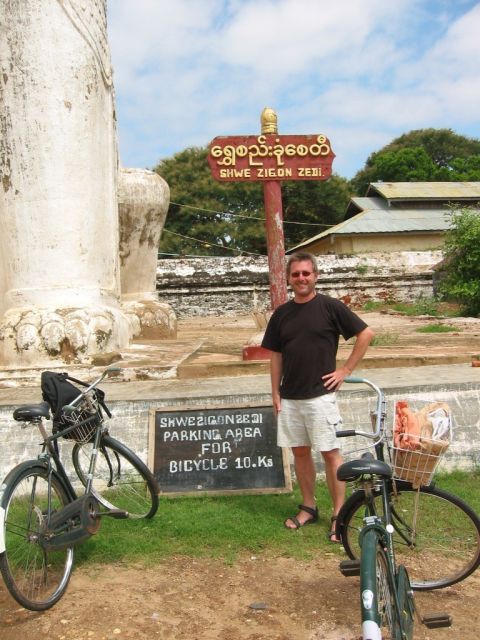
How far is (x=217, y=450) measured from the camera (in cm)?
349

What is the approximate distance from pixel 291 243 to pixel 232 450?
1010 inches

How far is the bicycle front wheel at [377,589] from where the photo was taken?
1674 millimetres

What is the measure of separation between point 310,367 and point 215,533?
85 cm

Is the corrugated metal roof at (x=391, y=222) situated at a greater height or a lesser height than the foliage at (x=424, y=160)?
lesser

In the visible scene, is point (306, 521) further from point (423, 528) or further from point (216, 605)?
point (216, 605)

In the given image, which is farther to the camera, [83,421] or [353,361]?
[353,361]

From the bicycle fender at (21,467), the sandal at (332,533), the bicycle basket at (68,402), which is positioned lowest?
the sandal at (332,533)

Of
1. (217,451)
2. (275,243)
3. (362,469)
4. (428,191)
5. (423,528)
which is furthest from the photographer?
(428,191)

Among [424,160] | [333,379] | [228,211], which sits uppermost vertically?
[424,160]

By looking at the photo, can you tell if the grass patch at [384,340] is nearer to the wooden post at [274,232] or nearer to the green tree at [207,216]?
the wooden post at [274,232]

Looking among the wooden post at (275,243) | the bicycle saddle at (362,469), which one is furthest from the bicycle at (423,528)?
the wooden post at (275,243)

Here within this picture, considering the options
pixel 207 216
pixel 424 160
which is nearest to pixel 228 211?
pixel 207 216

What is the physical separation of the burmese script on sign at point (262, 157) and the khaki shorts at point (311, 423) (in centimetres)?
262

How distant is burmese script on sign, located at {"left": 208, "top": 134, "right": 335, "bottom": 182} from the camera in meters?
5.20
